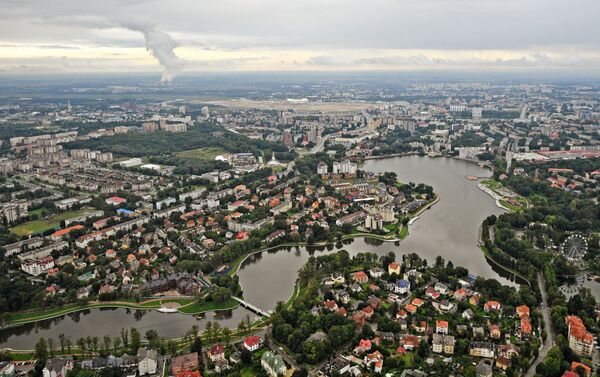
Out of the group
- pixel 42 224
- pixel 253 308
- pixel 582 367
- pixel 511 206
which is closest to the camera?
pixel 582 367

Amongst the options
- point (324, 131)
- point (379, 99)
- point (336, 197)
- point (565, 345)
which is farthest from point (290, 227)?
point (379, 99)

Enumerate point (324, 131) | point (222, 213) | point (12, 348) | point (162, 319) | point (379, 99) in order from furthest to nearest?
point (379, 99)
point (324, 131)
point (222, 213)
point (162, 319)
point (12, 348)

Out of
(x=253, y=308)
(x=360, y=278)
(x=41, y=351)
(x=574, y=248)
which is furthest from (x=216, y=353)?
(x=574, y=248)

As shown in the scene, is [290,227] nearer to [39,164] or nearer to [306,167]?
[306,167]

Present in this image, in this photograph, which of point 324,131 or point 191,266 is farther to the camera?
point 324,131

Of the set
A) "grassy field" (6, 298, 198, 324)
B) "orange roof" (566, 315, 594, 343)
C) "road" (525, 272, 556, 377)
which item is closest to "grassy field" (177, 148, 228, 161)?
"grassy field" (6, 298, 198, 324)

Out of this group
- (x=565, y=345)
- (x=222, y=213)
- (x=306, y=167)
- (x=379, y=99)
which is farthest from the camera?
(x=379, y=99)

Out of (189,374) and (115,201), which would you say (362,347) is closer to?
(189,374)
